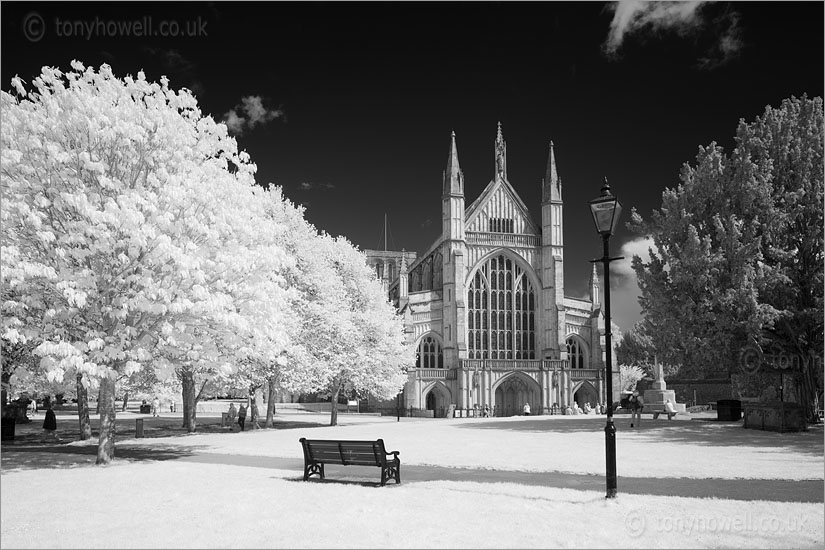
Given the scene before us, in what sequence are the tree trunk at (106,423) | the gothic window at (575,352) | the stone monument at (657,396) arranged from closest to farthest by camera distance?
the tree trunk at (106,423)
the stone monument at (657,396)
the gothic window at (575,352)

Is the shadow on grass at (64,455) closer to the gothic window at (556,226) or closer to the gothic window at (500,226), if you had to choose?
the gothic window at (500,226)

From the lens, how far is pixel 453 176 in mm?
68688

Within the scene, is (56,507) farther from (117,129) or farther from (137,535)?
(117,129)

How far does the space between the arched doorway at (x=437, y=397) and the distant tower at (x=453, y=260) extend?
248 cm

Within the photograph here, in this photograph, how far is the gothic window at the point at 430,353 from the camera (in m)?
66.4

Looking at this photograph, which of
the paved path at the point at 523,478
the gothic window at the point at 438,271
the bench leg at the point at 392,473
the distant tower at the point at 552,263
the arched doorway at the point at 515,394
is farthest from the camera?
the gothic window at the point at 438,271

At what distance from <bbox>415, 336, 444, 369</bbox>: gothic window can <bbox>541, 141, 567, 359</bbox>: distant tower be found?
10.7 meters

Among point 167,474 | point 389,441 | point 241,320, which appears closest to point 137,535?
point 167,474

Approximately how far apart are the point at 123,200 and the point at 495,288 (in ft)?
185

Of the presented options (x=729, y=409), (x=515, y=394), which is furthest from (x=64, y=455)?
(x=515, y=394)

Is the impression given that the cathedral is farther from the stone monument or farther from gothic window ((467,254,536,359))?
the stone monument

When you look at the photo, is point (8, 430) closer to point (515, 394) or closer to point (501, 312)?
point (515, 394)

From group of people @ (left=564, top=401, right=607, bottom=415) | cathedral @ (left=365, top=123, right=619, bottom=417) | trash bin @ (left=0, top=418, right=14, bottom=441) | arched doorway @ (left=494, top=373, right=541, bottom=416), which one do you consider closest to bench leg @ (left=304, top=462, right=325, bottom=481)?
trash bin @ (left=0, top=418, right=14, bottom=441)

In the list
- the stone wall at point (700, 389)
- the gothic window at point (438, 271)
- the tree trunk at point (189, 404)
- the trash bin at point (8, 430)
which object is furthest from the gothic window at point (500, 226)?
the trash bin at point (8, 430)
